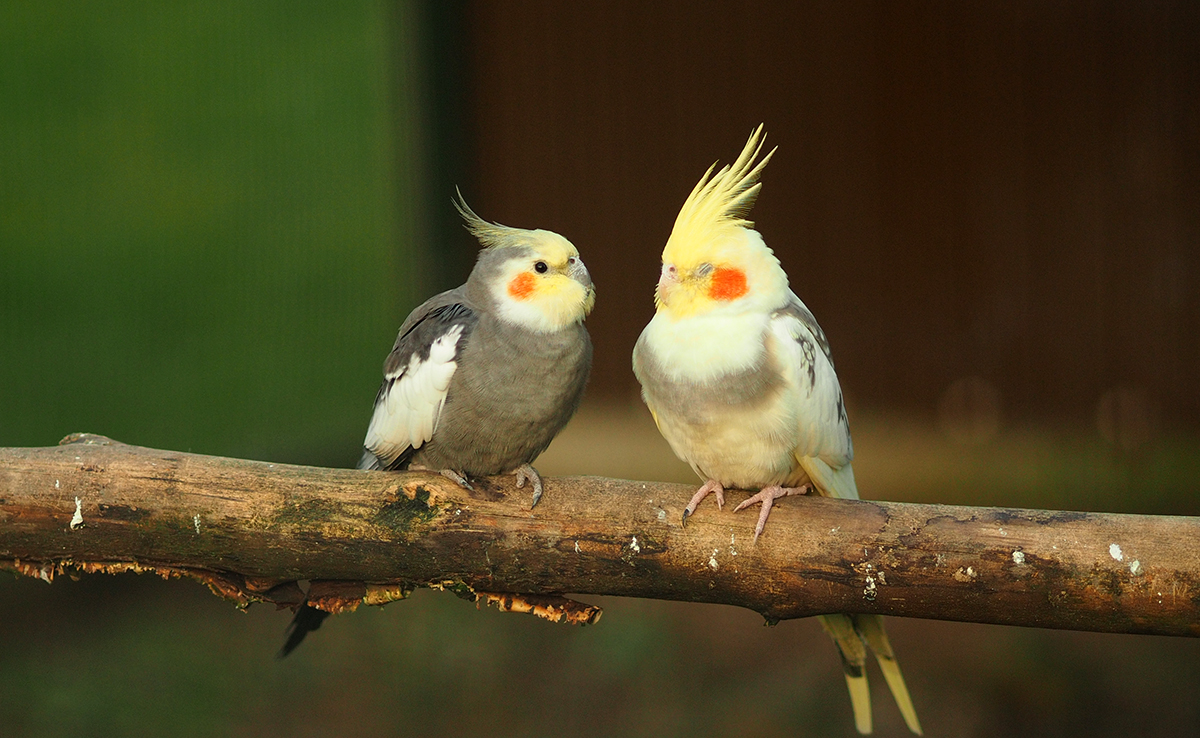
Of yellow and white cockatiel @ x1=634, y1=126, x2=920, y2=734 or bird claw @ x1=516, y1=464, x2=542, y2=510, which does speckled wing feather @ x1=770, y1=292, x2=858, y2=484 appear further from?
bird claw @ x1=516, y1=464, x2=542, y2=510

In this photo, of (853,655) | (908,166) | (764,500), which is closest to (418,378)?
(764,500)

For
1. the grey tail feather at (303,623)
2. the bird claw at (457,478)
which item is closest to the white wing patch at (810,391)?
the bird claw at (457,478)

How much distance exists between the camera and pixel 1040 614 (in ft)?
6.34

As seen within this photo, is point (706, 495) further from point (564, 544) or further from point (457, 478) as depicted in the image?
point (457, 478)

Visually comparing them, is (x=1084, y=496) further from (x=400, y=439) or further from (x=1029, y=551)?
(x=400, y=439)

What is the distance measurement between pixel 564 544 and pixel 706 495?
32 centimetres

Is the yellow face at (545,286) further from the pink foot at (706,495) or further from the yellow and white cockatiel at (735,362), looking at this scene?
the pink foot at (706,495)

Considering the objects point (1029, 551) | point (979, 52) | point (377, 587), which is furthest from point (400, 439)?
point (979, 52)

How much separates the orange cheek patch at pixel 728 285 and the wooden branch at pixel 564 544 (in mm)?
419

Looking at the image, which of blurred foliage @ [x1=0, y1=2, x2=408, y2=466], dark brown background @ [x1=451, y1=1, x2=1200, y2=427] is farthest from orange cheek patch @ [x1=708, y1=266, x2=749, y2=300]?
blurred foliage @ [x1=0, y1=2, x2=408, y2=466]

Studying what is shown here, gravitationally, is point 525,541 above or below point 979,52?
below

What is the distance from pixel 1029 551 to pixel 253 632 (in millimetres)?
3680

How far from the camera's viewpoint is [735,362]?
2.10m

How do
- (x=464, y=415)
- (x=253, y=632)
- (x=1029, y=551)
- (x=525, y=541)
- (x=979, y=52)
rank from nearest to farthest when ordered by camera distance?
(x=1029, y=551), (x=525, y=541), (x=464, y=415), (x=979, y=52), (x=253, y=632)
